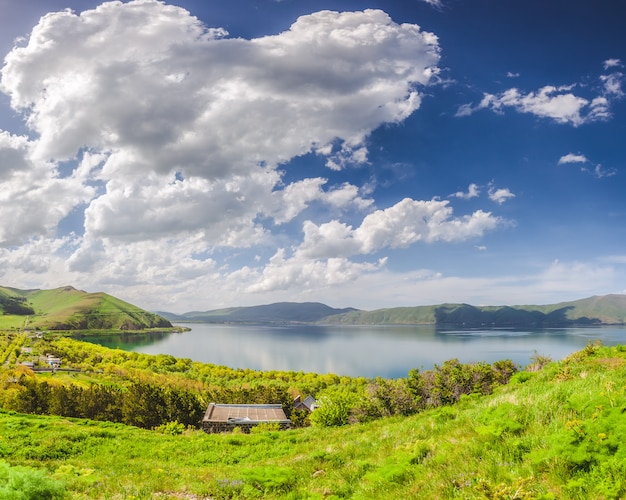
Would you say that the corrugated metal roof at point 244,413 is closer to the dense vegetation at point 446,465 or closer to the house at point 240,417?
the house at point 240,417

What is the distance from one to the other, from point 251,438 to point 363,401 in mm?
13763

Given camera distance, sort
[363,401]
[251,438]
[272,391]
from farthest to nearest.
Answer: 1. [272,391]
2. [363,401]
3. [251,438]

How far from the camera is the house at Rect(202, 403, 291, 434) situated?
61.3 metres

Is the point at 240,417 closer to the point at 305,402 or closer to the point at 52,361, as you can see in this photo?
the point at 305,402

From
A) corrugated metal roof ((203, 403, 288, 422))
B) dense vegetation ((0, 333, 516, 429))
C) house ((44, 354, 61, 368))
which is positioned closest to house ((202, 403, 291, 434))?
corrugated metal roof ((203, 403, 288, 422))

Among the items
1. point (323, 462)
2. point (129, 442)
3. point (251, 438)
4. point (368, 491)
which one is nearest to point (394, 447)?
point (323, 462)

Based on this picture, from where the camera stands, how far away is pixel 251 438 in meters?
24.3

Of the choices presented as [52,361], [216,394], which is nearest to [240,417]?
[216,394]

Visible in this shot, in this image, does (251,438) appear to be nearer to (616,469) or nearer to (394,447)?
(394,447)

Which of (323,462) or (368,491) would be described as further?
(323,462)

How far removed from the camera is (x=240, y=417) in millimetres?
65188

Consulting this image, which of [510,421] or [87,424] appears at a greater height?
[510,421]

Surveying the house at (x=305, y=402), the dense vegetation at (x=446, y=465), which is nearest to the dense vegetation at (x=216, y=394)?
the house at (x=305, y=402)

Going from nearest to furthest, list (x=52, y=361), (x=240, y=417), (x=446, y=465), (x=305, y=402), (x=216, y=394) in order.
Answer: (x=446, y=465) < (x=240, y=417) < (x=216, y=394) < (x=305, y=402) < (x=52, y=361)
